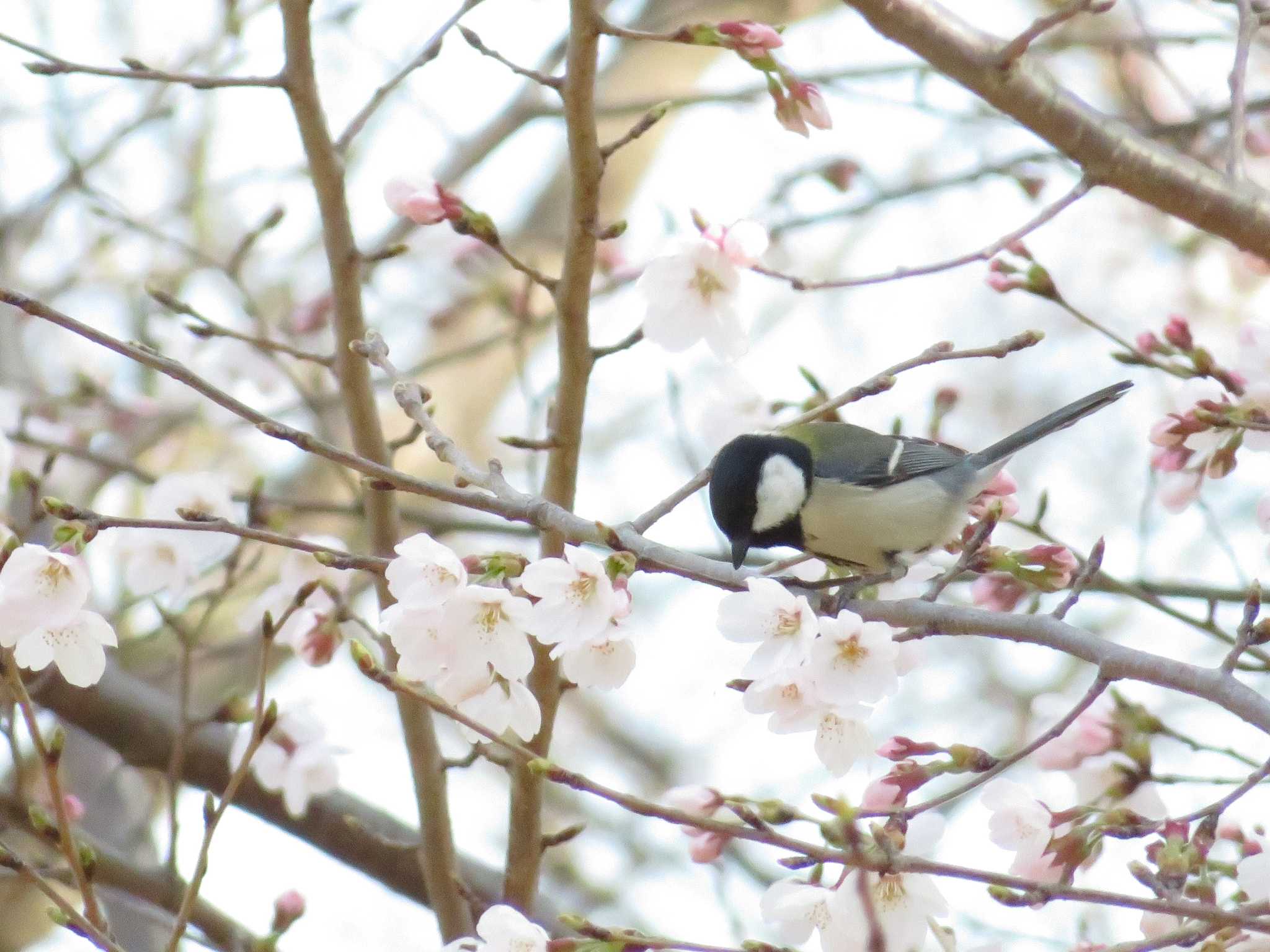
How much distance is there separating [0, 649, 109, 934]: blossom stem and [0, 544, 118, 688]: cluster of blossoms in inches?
2.1

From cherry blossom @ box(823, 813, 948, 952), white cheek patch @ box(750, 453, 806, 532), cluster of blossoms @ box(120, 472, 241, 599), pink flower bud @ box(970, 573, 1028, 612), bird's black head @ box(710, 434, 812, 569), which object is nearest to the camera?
cherry blossom @ box(823, 813, 948, 952)

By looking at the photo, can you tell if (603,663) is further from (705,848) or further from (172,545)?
(172,545)

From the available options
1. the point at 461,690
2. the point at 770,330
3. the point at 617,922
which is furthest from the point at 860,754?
the point at 770,330

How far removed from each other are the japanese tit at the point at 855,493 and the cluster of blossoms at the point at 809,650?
95 centimetres

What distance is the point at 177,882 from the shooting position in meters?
2.40

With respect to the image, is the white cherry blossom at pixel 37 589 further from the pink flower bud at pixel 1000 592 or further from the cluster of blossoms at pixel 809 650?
the pink flower bud at pixel 1000 592

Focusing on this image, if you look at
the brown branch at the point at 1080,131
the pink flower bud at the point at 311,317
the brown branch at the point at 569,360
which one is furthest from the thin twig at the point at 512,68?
the pink flower bud at the point at 311,317

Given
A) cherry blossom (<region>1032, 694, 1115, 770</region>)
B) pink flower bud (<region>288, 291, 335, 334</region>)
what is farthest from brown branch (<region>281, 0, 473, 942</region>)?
pink flower bud (<region>288, 291, 335, 334</region>)

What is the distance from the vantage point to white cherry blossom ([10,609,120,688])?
5.86 feet

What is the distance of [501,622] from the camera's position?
5.66 feet

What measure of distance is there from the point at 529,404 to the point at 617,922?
3038mm

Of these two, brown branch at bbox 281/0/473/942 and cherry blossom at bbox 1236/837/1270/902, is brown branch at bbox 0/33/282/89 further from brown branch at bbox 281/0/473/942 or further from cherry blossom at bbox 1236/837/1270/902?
cherry blossom at bbox 1236/837/1270/902

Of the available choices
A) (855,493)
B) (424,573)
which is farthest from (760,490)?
(424,573)

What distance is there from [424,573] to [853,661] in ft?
1.74
